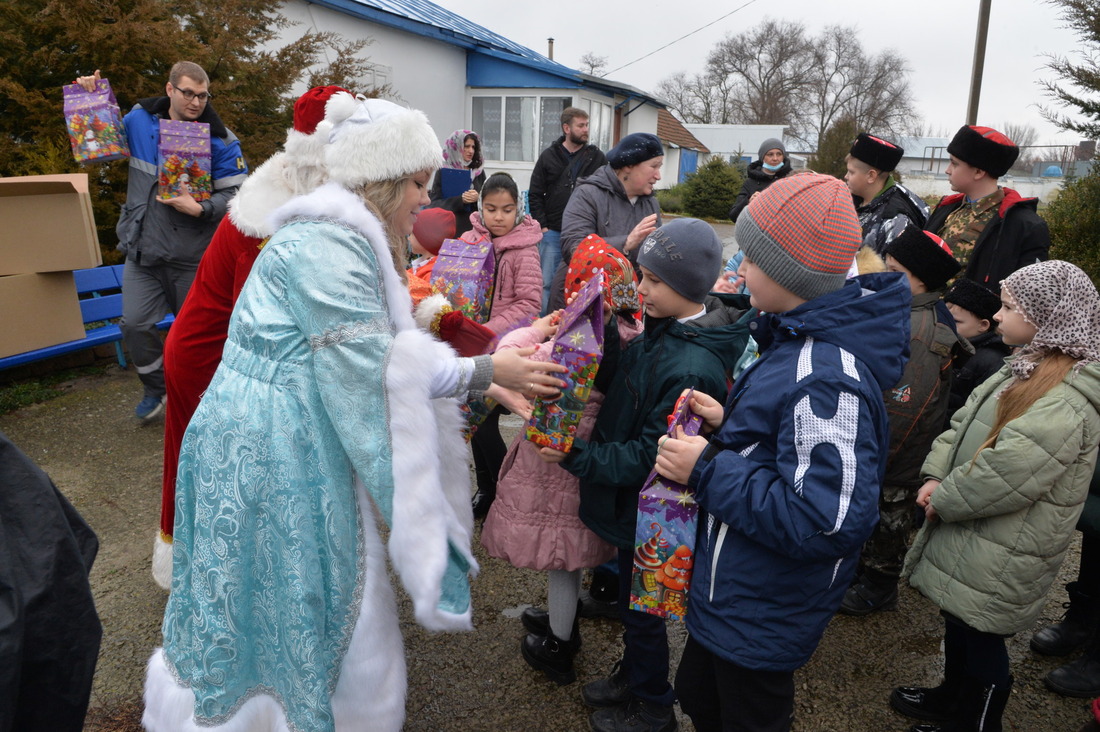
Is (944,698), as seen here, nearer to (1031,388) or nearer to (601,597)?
(1031,388)

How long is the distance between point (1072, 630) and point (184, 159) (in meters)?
5.34

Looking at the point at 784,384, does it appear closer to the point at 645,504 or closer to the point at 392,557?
the point at 645,504

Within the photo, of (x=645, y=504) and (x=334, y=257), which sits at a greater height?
(x=334, y=257)

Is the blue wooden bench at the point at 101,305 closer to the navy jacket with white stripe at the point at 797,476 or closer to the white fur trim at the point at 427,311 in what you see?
the white fur trim at the point at 427,311

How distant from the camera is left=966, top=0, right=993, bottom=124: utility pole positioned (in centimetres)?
1350

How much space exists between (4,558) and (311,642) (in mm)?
862

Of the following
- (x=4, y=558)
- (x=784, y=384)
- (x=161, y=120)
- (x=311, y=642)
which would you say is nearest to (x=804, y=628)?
(x=784, y=384)

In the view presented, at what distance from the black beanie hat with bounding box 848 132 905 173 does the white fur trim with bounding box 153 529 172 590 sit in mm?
4299

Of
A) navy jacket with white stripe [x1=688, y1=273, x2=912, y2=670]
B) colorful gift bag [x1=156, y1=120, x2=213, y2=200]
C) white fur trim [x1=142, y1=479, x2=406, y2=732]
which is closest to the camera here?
navy jacket with white stripe [x1=688, y1=273, x2=912, y2=670]

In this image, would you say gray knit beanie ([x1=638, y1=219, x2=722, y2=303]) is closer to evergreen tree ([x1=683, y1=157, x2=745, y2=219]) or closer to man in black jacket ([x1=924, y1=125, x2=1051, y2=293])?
man in black jacket ([x1=924, y1=125, x2=1051, y2=293])

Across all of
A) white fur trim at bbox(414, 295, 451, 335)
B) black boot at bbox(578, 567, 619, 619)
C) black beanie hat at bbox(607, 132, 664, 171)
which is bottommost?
black boot at bbox(578, 567, 619, 619)

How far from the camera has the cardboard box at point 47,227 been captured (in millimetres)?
4852

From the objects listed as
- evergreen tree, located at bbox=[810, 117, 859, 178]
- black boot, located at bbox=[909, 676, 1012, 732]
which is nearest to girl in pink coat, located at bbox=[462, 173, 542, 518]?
black boot, located at bbox=[909, 676, 1012, 732]

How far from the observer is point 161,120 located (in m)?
4.54
